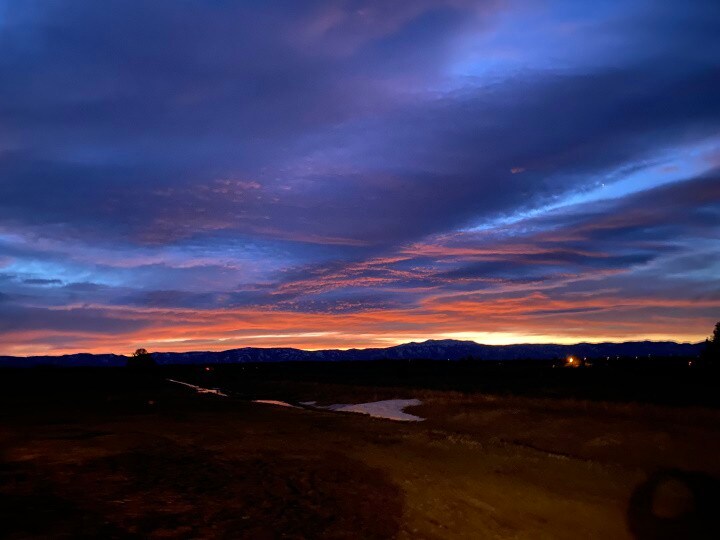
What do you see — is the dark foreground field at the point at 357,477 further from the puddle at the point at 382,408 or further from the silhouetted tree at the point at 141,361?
the silhouetted tree at the point at 141,361

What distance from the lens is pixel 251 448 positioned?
→ 2116 centimetres

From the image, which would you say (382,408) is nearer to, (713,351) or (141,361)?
(713,351)

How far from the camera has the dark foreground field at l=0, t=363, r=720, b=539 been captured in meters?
11.6

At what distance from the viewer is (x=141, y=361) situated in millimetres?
142500

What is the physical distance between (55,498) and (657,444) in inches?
986

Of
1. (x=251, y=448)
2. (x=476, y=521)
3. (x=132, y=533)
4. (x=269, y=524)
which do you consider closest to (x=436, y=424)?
(x=251, y=448)

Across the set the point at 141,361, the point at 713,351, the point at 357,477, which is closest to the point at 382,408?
the point at 357,477

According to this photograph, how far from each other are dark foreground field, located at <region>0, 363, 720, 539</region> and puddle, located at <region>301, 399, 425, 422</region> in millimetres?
7887

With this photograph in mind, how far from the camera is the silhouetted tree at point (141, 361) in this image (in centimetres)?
14190

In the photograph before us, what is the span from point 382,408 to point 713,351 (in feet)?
129

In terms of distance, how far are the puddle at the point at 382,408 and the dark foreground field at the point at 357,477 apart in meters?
7.89

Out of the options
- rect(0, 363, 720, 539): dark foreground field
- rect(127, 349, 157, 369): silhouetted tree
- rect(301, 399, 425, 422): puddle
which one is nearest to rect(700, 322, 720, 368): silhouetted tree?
rect(0, 363, 720, 539): dark foreground field

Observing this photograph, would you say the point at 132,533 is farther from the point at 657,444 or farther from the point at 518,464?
the point at 657,444

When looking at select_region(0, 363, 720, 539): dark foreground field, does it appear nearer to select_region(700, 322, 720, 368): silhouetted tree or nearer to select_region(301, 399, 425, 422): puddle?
select_region(301, 399, 425, 422): puddle
